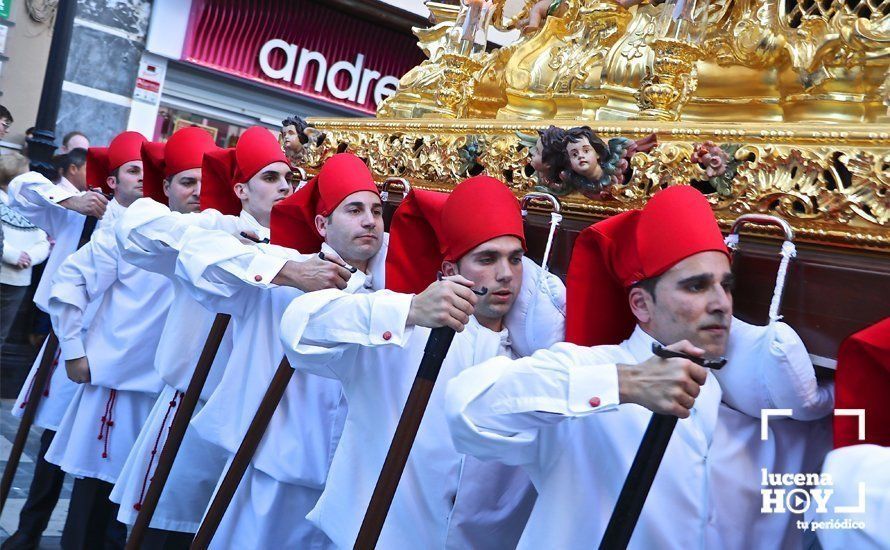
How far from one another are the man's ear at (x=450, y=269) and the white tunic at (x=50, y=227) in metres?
2.85

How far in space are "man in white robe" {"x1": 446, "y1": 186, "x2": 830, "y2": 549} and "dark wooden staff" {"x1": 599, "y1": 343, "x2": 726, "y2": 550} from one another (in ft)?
0.68

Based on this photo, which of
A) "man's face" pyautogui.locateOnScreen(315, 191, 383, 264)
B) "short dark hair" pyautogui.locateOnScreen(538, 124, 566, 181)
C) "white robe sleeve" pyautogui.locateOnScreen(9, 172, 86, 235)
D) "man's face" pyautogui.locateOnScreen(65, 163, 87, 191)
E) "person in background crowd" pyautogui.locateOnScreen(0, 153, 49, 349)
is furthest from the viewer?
"man's face" pyautogui.locateOnScreen(65, 163, 87, 191)

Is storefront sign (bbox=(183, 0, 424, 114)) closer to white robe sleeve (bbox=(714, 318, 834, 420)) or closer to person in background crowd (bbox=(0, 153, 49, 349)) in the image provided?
person in background crowd (bbox=(0, 153, 49, 349))

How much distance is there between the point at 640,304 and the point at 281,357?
170 cm

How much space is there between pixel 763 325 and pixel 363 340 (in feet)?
3.18

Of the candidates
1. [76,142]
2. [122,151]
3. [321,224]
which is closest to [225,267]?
[321,224]

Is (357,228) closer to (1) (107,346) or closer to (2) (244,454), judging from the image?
(2) (244,454)

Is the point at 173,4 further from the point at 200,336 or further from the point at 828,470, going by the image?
the point at 828,470

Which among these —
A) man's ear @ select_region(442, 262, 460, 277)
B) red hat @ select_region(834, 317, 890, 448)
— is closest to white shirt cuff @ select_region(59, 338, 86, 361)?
man's ear @ select_region(442, 262, 460, 277)

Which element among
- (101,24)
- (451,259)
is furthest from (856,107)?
(101,24)

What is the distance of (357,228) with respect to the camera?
3461 millimetres

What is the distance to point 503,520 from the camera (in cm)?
278

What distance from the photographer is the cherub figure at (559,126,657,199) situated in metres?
2.71

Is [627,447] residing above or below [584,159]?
below
